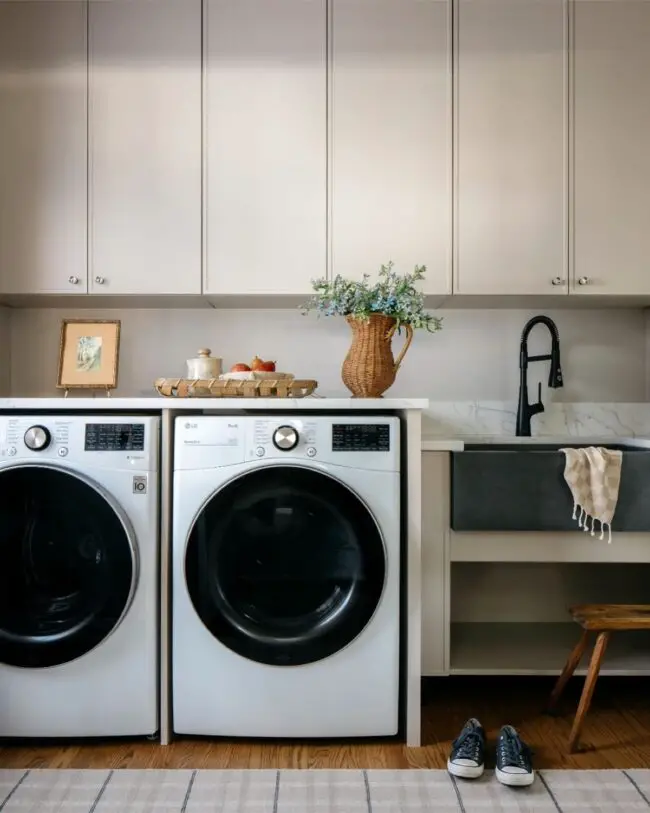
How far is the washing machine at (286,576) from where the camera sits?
191 cm

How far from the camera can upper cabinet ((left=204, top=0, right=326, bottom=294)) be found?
2.37 m

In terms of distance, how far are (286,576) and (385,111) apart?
1.62 m

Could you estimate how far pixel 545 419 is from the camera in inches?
106

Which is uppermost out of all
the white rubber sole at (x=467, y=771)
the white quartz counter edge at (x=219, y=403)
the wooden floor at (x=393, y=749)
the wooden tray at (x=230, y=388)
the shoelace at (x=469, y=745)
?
the wooden tray at (x=230, y=388)

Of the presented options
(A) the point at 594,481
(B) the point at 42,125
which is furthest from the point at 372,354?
(B) the point at 42,125

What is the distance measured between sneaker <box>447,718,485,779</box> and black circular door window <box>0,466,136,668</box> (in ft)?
3.29

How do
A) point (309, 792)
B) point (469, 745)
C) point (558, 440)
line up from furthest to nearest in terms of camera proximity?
point (558, 440), point (469, 745), point (309, 792)

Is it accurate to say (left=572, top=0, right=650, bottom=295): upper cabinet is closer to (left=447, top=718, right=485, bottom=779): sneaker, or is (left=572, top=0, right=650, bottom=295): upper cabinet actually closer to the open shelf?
the open shelf

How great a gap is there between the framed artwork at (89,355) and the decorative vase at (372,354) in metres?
0.83

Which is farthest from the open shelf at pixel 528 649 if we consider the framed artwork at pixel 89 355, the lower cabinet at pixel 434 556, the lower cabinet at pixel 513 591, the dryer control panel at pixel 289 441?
the framed artwork at pixel 89 355

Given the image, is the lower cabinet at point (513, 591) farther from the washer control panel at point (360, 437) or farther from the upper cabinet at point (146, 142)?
the upper cabinet at point (146, 142)

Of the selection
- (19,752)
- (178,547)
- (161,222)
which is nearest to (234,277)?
(161,222)

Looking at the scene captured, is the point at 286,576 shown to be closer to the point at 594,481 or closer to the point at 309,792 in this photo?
the point at 309,792

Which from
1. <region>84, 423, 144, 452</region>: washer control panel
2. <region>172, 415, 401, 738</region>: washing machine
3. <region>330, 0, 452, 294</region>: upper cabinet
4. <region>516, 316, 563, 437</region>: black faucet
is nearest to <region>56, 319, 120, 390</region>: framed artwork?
<region>84, 423, 144, 452</region>: washer control panel
